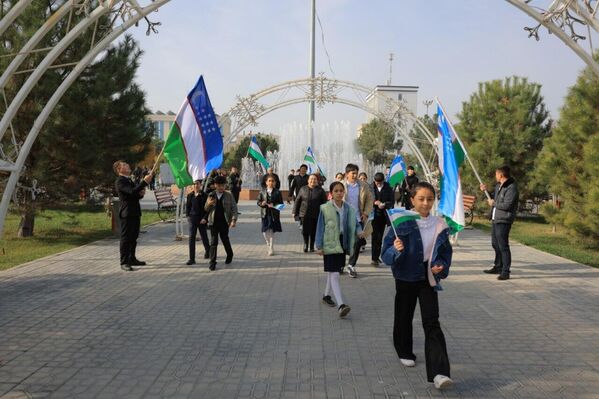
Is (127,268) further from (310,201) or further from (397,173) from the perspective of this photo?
(397,173)

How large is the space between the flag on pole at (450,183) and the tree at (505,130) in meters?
11.4

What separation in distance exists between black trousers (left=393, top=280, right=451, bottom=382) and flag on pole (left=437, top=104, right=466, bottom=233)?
410cm

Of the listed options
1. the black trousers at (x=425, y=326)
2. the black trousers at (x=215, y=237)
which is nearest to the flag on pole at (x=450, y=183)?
the black trousers at (x=215, y=237)

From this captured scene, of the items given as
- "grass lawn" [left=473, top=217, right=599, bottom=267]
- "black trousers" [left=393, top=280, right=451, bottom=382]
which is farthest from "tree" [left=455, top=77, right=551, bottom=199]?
"black trousers" [left=393, top=280, right=451, bottom=382]

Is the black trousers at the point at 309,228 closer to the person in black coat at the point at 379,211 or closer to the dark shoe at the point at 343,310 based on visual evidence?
the person in black coat at the point at 379,211

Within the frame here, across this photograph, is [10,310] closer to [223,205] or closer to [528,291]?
[223,205]

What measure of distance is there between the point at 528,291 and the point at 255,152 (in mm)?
13185

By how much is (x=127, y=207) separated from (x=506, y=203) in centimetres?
655

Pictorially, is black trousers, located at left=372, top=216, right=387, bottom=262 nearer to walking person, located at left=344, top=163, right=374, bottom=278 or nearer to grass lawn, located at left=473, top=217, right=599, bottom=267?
walking person, located at left=344, top=163, right=374, bottom=278

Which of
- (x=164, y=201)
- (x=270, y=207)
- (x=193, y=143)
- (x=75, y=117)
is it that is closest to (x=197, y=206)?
(x=193, y=143)

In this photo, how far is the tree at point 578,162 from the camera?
11.7m

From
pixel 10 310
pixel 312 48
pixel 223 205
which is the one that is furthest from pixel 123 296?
pixel 312 48

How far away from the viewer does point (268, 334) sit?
227 inches

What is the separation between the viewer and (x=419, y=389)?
14.1 feet
